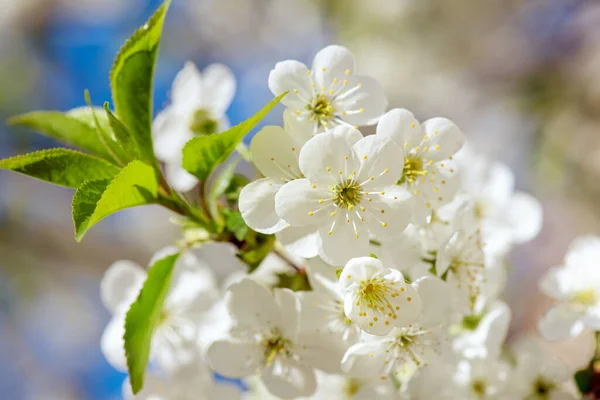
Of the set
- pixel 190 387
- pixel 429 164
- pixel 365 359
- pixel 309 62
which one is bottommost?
pixel 190 387

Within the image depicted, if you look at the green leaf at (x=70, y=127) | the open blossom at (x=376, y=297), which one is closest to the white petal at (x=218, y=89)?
the green leaf at (x=70, y=127)

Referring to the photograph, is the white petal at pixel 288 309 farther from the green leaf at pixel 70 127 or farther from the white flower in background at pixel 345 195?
the green leaf at pixel 70 127

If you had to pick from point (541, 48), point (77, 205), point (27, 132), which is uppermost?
point (541, 48)

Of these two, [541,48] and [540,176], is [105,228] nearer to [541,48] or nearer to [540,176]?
[540,176]

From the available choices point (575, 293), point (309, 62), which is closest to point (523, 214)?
point (575, 293)

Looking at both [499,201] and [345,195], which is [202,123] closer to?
[345,195]

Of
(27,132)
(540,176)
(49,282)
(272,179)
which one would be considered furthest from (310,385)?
(49,282)
